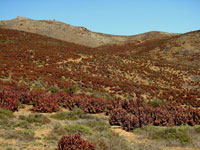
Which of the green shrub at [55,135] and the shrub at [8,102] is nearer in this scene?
the green shrub at [55,135]

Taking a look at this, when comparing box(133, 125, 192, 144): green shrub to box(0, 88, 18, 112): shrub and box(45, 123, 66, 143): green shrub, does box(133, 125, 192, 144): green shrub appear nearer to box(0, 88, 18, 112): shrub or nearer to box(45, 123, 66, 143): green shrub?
box(45, 123, 66, 143): green shrub

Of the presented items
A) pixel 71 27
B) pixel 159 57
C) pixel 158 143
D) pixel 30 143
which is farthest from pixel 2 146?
pixel 71 27

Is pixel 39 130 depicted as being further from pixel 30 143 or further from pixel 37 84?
pixel 37 84

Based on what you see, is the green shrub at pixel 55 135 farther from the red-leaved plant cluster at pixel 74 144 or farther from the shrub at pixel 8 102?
the shrub at pixel 8 102

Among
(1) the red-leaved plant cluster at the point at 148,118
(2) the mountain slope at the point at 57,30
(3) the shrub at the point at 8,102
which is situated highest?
(2) the mountain slope at the point at 57,30

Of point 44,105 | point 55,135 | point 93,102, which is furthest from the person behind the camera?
point 93,102

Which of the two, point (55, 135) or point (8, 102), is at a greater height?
point (8, 102)

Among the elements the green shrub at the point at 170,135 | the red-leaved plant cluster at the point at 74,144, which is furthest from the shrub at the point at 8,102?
the green shrub at the point at 170,135

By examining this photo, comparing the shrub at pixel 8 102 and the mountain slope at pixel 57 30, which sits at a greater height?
the mountain slope at pixel 57 30

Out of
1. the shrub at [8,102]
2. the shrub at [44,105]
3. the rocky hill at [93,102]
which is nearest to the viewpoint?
the rocky hill at [93,102]

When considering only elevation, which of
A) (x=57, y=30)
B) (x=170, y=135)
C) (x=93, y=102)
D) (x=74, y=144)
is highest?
(x=57, y=30)

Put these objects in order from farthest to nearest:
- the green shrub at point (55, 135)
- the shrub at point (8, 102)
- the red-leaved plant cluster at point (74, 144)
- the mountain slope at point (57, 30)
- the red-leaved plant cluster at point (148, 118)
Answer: the mountain slope at point (57, 30) < the shrub at point (8, 102) < the red-leaved plant cluster at point (148, 118) < the green shrub at point (55, 135) < the red-leaved plant cluster at point (74, 144)

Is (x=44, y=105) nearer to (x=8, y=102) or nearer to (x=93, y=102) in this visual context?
(x=8, y=102)

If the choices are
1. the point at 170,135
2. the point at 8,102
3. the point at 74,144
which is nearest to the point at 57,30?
the point at 8,102
